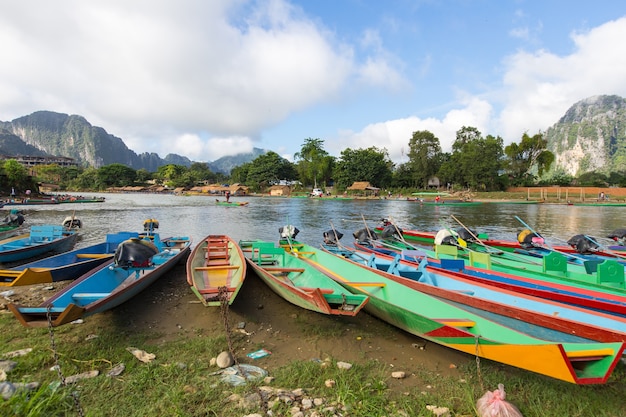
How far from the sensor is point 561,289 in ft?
19.8

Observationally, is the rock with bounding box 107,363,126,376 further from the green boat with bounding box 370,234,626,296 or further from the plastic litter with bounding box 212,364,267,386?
the green boat with bounding box 370,234,626,296

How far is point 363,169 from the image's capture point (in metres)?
73.1

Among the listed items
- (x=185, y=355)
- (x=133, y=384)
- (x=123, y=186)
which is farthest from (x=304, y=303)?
(x=123, y=186)

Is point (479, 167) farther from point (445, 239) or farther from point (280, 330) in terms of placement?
point (280, 330)

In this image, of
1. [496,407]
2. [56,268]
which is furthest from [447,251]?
[56,268]

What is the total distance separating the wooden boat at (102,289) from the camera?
13.7 feet

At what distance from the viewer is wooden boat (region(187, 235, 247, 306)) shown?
5242 mm

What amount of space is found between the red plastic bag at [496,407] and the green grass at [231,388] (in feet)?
0.68

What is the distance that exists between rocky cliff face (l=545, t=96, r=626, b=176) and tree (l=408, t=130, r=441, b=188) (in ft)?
172

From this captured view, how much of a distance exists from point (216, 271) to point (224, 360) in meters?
3.08

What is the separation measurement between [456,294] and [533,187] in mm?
64029

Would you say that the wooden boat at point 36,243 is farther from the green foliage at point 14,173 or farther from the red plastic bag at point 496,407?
the green foliage at point 14,173

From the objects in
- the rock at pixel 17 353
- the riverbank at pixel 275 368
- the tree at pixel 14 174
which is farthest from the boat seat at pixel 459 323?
the tree at pixel 14 174

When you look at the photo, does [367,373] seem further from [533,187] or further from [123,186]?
[123,186]
